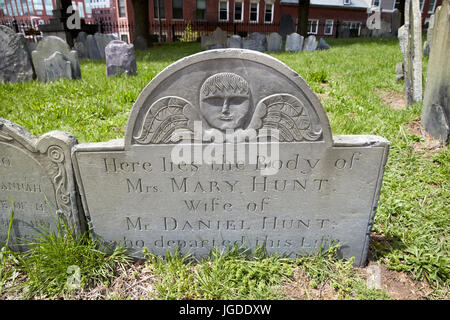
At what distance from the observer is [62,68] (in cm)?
718

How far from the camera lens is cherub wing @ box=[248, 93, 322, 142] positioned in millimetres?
1978

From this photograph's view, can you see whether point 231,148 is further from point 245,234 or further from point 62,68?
point 62,68

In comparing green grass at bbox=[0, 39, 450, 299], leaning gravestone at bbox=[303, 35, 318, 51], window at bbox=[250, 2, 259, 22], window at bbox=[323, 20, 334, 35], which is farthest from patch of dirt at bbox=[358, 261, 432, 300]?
window at bbox=[323, 20, 334, 35]

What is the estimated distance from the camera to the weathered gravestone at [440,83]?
12.1 feet

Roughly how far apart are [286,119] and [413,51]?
4.17 metres

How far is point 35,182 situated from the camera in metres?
2.31

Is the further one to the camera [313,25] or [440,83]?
[313,25]

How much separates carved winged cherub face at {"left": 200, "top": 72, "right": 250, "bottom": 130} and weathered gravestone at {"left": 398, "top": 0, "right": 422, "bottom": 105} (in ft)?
13.8

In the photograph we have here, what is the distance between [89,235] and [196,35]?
2423cm

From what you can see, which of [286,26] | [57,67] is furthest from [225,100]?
[286,26]

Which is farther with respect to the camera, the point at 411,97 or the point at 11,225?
the point at 411,97

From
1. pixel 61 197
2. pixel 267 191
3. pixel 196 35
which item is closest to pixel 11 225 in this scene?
pixel 61 197

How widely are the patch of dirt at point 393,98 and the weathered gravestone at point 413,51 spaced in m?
0.28

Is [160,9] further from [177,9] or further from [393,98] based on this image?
[393,98]
